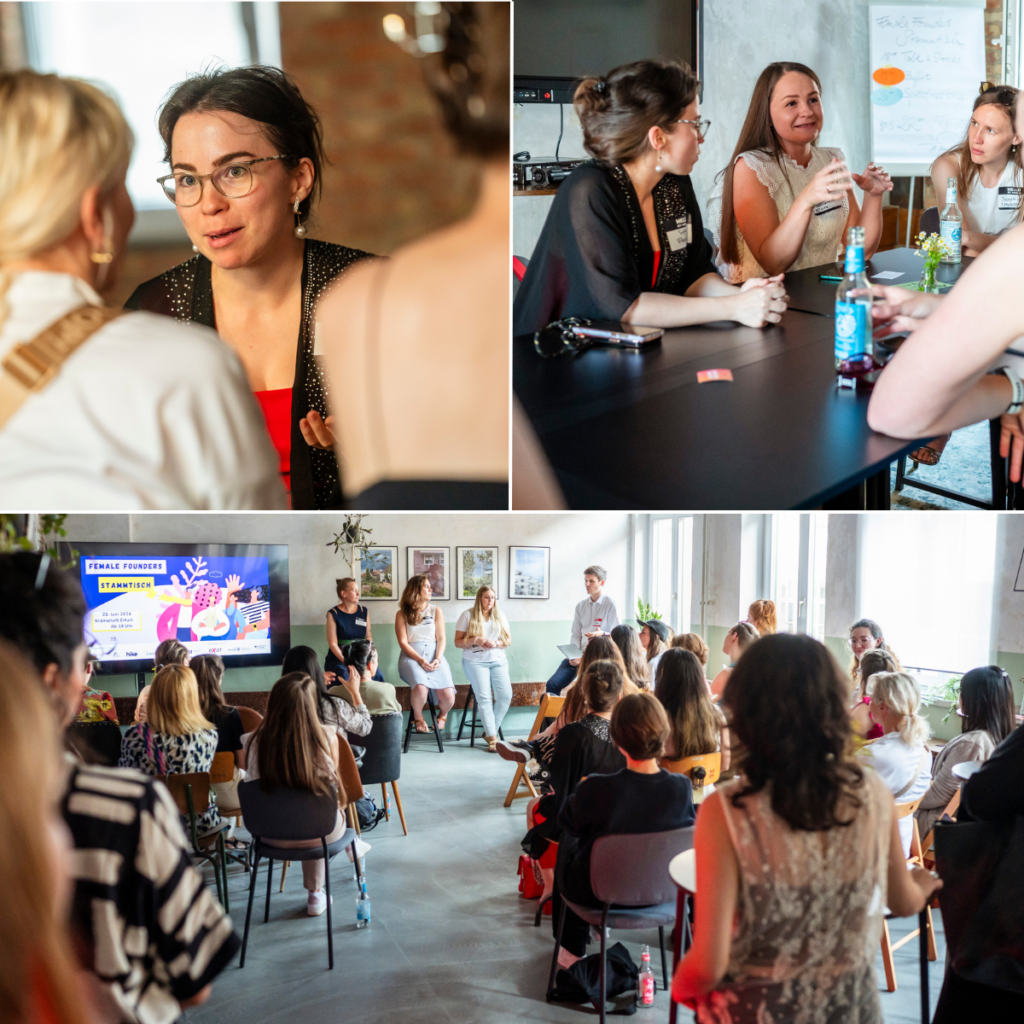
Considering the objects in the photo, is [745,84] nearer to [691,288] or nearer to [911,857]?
[691,288]

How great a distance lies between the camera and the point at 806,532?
2.92m

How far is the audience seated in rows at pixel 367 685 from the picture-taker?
3.42 meters

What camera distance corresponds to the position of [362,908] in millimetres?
3092

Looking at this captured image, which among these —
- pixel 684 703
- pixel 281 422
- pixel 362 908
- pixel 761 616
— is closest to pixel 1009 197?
pixel 761 616

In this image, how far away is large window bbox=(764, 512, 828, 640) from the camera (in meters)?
2.64

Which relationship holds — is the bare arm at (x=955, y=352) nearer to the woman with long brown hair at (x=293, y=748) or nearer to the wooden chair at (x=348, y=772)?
the woman with long brown hair at (x=293, y=748)

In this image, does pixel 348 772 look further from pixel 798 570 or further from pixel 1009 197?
pixel 1009 197

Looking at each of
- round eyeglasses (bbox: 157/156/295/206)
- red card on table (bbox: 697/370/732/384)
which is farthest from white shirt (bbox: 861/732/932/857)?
round eyeglasses (bbox: 157/156/295/206)

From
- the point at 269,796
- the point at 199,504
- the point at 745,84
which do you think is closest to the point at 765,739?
the point at 199,504

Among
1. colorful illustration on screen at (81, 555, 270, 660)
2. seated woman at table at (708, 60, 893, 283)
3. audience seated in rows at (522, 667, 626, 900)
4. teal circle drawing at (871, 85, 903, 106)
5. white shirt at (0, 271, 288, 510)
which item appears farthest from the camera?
colorful illustration on screen at (81, 555, 270, 660)

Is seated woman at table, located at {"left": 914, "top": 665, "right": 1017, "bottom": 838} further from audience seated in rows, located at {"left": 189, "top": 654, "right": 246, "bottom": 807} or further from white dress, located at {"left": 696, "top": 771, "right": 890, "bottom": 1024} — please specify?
audience seated in rows, located at {"left": 189, "top": 654, "right": 246, "bottom": 807}

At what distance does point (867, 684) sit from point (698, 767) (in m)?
0.66

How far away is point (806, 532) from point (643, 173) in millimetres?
1466

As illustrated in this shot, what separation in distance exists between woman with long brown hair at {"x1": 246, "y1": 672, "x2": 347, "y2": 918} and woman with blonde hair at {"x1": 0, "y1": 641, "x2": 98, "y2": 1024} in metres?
1.85
